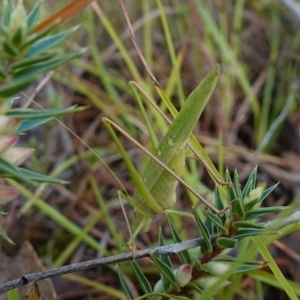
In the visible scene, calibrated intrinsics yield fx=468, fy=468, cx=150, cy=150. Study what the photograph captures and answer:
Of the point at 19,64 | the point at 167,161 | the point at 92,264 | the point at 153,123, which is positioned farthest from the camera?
→ the point at 153,123

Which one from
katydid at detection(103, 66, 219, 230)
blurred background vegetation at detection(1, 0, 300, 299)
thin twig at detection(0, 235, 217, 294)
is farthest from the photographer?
blurred background vegetation at detection(1, 0, 300, 299)

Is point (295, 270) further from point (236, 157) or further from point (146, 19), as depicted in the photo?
point (146, 19)

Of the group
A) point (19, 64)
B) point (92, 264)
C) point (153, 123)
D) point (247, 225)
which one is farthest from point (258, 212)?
point (153, 123)

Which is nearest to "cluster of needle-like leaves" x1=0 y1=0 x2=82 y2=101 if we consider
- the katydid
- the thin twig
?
the thin twig

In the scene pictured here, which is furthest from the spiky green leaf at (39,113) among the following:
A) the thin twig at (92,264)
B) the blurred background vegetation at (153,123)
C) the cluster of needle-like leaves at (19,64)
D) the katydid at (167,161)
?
the blurred background vegetation at (153,123)

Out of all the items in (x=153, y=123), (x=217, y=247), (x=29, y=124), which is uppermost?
(x=29, y=124)

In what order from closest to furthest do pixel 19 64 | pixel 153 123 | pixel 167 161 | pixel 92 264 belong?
pixel 19 64, pixel 92 264, pixel 167 161, pixel 153 123

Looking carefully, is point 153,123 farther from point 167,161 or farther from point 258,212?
point 258,212

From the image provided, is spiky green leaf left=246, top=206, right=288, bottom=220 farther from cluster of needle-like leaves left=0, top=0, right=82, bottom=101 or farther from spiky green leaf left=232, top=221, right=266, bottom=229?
cluster of needle-like leaves left=0, top=0, right=82, bottom=101

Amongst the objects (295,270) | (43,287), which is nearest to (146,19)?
(295,270)
